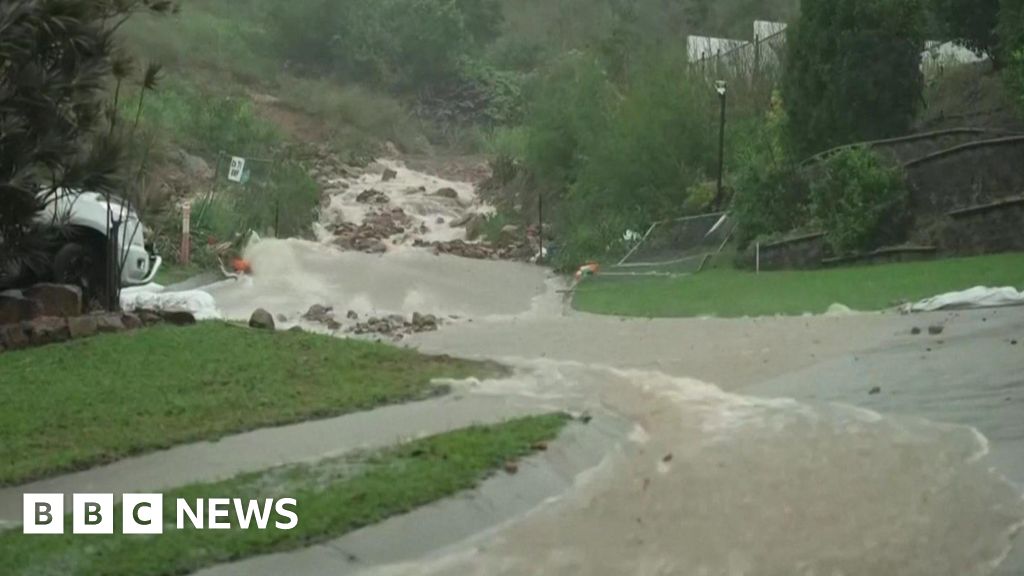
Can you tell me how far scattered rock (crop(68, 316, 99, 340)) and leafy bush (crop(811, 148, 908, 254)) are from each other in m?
15.0

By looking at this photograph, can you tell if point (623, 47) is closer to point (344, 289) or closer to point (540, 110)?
point (540, 110)

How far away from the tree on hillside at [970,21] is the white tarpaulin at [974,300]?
475 inches

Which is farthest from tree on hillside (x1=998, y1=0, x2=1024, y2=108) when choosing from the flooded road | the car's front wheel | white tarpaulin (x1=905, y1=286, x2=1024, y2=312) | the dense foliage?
the car's front wheel

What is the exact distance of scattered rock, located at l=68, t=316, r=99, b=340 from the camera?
50.3 feet

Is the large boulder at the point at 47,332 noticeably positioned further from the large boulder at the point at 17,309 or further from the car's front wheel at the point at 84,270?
the car's front wheel at the point at 84,270

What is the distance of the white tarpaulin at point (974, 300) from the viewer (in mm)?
17672

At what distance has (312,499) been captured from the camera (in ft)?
29.4

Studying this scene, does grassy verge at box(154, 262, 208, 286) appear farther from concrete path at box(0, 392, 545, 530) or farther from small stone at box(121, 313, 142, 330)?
concrete path at box(0, 392, 545, 530)

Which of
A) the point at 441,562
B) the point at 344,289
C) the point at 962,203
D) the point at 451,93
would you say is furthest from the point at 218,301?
the point at 451,93

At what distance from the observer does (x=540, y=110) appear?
4472 cm

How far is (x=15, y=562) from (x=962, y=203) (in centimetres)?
2151

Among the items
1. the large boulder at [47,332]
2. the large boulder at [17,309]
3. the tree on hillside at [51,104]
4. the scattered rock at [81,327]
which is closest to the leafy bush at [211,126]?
the large boulder at [17,309]

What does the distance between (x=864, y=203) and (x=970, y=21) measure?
570 centimetres

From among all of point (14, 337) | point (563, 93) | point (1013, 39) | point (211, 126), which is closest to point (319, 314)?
point (14, 337)
